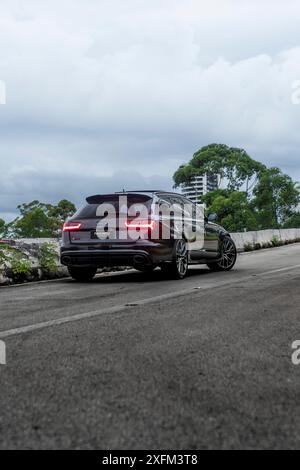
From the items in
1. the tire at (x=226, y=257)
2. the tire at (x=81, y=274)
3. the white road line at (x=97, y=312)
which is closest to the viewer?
the white road line at (x=97, y=312)

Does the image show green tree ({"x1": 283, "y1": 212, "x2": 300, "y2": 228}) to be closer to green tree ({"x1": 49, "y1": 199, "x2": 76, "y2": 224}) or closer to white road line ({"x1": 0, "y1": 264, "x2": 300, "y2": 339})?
green tree ({"x1": 49, "y1": 199, "x2": 76, "y2": 224})

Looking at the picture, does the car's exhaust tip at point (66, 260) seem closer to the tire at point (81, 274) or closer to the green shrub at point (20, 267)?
the tire at point (81, 274)

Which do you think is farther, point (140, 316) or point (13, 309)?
point (13, 309)

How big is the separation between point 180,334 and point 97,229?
6.05 metres

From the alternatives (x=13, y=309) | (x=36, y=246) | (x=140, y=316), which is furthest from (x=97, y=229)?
(x=140, y=316)

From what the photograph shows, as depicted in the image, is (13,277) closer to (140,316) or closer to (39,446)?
(140,316)

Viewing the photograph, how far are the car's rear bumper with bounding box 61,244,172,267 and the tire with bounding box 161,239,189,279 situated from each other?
0.53 feet

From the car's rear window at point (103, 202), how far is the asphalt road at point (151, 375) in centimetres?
387

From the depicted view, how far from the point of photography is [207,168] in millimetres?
80375

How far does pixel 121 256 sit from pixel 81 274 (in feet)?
4.19

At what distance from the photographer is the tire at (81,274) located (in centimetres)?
1157

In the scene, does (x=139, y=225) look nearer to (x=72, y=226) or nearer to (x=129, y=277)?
(x=72, y=226)

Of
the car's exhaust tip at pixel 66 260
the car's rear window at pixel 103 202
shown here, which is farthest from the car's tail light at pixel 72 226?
the car's exhaust tip at pixel 66 260

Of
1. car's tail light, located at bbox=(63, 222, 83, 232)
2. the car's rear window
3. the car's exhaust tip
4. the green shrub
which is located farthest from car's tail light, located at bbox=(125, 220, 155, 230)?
the green shrub
